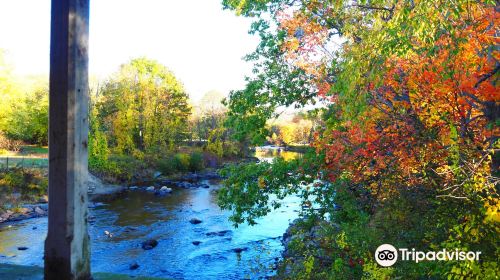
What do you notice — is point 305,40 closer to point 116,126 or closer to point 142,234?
point 142,234

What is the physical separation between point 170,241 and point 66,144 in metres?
14.8

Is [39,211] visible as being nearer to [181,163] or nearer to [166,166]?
[166,166]

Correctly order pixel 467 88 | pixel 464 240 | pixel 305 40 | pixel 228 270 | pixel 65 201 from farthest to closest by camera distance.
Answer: pixel 228 270 < pixel 305 40 < pixel 467 88 < pixel 464 240 < pixel 65 201

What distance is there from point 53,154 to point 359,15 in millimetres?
7161

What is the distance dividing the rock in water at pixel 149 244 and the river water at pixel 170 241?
0.56 feet

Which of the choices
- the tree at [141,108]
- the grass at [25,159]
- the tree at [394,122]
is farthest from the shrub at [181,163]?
the tree at [394,122]

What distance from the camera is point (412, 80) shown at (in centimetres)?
626

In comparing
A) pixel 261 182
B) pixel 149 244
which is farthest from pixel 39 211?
pixel 261 182

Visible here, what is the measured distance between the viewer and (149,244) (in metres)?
15.4

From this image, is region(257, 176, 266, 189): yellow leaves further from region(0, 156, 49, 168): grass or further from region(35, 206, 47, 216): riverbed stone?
region(0, 156, 49, 168): grass

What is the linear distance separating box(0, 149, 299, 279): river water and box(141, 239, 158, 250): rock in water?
0.17 m

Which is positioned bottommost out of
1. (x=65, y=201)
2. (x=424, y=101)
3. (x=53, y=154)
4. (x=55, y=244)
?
(x=55, y=244)

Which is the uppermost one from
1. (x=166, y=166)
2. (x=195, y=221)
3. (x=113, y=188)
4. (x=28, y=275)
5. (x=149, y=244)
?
(x=28, y=275)

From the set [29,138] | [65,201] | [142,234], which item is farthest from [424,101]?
[29,138]
